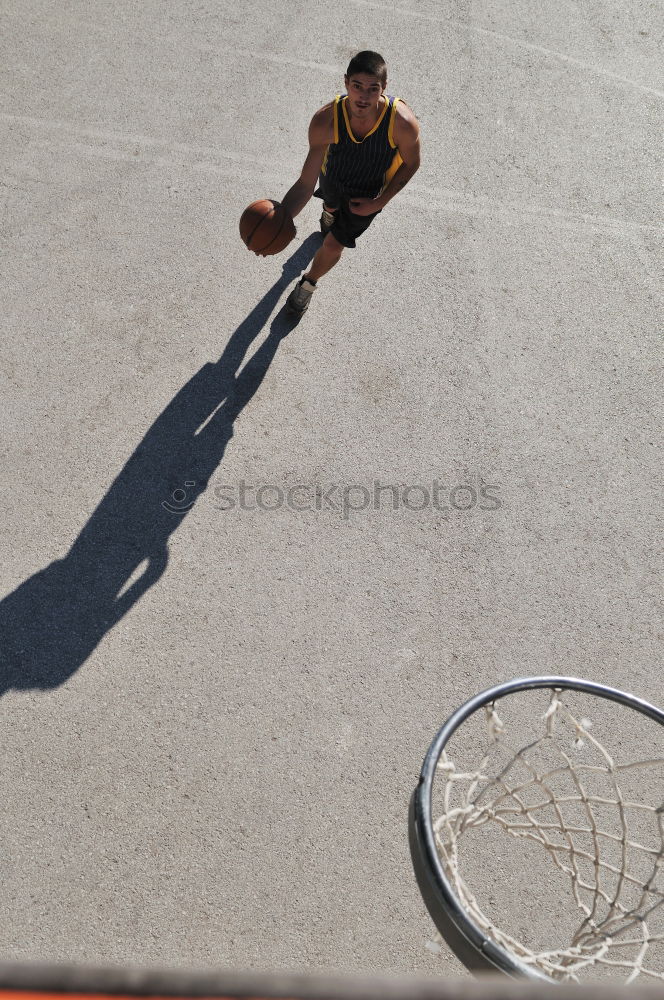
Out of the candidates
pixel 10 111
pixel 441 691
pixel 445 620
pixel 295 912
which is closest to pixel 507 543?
pixel 445 620

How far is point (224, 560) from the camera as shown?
15.6ft

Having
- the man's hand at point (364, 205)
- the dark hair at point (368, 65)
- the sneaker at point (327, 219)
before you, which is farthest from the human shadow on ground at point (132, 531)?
the dark hair at point (368, 65)

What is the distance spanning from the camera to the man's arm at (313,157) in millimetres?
4621

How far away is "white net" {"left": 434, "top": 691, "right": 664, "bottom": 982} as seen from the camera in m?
3.76

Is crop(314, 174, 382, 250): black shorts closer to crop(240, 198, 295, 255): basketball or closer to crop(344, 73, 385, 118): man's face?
crop(240, 198, 295, 255): basketball

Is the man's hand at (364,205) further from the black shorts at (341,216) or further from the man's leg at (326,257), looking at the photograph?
the man's leg at (326,257)

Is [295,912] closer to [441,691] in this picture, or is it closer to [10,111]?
[441,691]

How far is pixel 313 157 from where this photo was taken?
188 inches

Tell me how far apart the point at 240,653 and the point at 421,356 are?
244 centimetres

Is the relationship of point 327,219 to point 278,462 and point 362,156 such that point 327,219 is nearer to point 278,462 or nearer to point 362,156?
point 362,156

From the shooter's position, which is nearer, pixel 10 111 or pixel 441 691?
pixel 441 691

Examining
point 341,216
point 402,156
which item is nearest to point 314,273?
point 341,216

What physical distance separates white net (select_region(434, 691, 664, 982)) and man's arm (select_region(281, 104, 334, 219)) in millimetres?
3110

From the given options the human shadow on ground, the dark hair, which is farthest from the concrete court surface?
the dark hair
